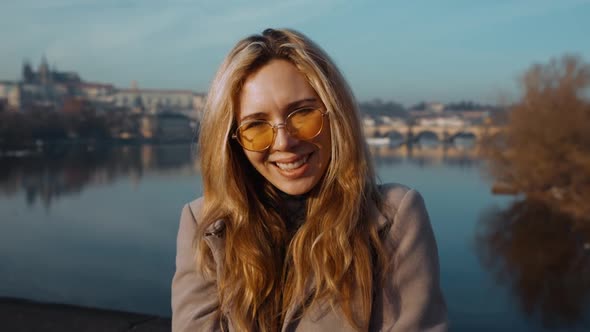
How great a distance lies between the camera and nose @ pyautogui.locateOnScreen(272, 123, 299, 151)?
0.55 m

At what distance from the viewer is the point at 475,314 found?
226 inches

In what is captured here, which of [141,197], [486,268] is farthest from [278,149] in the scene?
[141,197]

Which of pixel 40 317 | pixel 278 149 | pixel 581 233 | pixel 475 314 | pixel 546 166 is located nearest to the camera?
pixel 278 149

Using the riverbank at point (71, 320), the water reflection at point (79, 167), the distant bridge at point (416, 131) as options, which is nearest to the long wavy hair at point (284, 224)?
the riverbank at point (71, 320)

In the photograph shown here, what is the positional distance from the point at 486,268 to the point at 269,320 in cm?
720

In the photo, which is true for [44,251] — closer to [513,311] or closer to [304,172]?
[513,311]

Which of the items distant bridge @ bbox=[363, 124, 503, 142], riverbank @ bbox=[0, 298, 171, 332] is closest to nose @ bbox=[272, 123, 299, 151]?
riverbank @ bbox=[0, 298, 171, 332]

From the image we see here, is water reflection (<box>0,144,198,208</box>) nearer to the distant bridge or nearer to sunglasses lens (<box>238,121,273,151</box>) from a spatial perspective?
the distant bridge

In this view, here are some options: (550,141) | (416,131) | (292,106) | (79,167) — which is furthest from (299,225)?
(416,131)

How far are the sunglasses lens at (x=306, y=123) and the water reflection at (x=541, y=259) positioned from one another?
6000mm

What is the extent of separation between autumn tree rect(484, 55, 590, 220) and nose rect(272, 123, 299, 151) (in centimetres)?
1001

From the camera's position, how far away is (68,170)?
16281mm

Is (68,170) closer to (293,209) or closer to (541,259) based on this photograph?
(541,259)

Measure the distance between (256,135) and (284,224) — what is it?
0.31 feet
